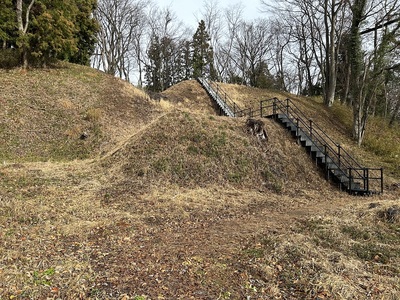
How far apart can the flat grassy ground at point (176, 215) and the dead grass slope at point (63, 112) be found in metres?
0.11

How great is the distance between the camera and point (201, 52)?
A: 145 feet

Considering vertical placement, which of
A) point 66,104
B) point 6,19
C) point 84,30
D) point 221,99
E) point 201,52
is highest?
point 201,52

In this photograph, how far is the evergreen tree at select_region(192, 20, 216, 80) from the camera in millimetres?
43744

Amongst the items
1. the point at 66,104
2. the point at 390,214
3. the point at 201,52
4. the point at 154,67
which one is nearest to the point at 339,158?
the point at 390,214

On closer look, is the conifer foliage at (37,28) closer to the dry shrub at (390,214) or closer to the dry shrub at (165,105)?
the dry shrub at (165,105)

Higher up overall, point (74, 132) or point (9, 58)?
point (9, 58)

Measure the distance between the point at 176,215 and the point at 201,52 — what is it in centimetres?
3986

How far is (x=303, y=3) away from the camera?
27.7 metres

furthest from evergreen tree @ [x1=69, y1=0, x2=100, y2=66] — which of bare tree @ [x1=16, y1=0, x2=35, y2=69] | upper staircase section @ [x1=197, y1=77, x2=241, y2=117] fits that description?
upper staircase section @ [x1=197, y1=77, x2=241, y2=117]

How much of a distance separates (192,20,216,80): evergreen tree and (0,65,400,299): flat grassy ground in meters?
27.7

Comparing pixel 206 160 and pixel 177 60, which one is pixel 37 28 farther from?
pixel 177 60

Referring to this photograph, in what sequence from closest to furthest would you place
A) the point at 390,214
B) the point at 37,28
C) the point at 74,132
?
the point at 390,214 < the point at 74,132 < the point at 37,28

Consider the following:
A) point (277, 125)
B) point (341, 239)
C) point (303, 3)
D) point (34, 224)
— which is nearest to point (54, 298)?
point (34, 224)

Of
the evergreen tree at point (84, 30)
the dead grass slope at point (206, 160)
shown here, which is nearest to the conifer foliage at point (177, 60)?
the evergreen tree at point (84, 30)
